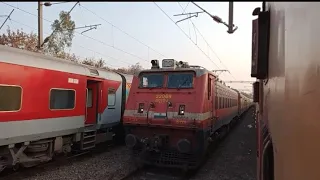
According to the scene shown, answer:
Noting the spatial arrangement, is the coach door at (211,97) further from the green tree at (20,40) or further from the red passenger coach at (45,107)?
the green tree at (20,40)

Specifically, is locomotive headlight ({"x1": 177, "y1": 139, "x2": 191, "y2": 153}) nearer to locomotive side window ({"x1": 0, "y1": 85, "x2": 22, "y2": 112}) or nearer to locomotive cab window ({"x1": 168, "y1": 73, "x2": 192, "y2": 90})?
locomotive cab window ({"x1": 168, "y1": 73, "x2": 192, "y2": 90})

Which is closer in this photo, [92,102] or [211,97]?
[211,97]

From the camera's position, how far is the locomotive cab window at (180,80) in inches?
351

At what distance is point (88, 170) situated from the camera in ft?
28.5

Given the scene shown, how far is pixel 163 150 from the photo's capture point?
8539 millimetres

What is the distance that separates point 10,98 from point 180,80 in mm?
4516

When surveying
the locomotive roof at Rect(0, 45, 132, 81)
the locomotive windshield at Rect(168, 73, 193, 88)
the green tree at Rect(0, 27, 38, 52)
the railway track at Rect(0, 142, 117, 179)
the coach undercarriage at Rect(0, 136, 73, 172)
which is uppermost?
the green tree at Rect(0, 27, 38, 52)

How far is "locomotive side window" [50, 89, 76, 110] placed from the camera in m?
8.66

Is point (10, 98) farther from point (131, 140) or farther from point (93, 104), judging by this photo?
point (93, 104)

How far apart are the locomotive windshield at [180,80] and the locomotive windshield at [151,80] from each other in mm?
288

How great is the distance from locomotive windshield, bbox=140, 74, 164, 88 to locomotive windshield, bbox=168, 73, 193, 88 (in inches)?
11.3

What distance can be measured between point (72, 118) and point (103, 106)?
2.18 m

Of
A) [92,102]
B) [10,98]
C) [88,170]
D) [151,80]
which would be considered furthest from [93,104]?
[10,98]

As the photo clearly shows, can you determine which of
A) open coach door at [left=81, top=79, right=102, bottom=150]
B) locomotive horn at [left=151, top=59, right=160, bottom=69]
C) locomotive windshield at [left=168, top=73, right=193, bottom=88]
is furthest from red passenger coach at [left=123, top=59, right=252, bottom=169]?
open coach door at [left=81, top=79, right=102, bottom=150]
